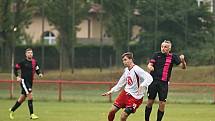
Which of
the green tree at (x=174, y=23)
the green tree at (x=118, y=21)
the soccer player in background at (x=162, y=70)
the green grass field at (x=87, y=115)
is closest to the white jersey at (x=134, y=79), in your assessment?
the soccer player in background at (x=162, y=70)

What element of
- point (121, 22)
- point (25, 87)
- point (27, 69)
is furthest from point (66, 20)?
point (25, 87)

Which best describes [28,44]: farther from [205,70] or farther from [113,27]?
[205,70]

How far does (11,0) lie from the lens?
143ft

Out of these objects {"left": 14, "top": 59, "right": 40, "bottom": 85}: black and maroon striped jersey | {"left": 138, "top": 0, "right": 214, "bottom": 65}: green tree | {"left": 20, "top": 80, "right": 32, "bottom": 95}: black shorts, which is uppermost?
{"left": 138, "top": 0, "right": 214, "bottom": 65}: green tree

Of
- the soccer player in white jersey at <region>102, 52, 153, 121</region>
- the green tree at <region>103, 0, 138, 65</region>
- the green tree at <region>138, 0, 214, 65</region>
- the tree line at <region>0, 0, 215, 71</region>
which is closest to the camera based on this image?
the soccer player in white jersey at <region>102, 52, 153, 121</region>

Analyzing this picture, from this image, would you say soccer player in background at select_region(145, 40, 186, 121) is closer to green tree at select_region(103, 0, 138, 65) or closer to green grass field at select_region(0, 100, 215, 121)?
green grass field at select_region(0, 100, 215, 121)

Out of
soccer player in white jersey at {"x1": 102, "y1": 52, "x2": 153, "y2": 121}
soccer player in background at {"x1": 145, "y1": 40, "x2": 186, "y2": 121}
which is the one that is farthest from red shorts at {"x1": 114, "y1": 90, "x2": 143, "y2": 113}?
soccer player in background at {"x1": 145, "y1": 40, "x2": 186, "y2": 121}

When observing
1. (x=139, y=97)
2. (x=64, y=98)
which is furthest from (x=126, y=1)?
(x=139, y=97)

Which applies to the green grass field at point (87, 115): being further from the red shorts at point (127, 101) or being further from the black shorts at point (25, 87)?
the red shorts at point (127, 101)

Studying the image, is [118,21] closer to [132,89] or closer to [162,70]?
[162,70]

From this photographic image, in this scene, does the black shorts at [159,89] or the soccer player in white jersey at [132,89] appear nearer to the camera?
the soccer player in white jersey at [132,89]

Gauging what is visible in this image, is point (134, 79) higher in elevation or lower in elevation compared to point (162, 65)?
lower

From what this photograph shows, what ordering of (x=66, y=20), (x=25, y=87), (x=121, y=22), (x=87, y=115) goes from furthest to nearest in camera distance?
1. (x=121, y=22)
2. (x=66, y=20)
3. (x=87, y=115)
4. (x=25, y=87)

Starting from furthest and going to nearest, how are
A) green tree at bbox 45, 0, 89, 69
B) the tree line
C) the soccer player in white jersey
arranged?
1. green tree at bbox 45, 0, 89, 69
2. the tree line
3. the soccer player in white jersey
